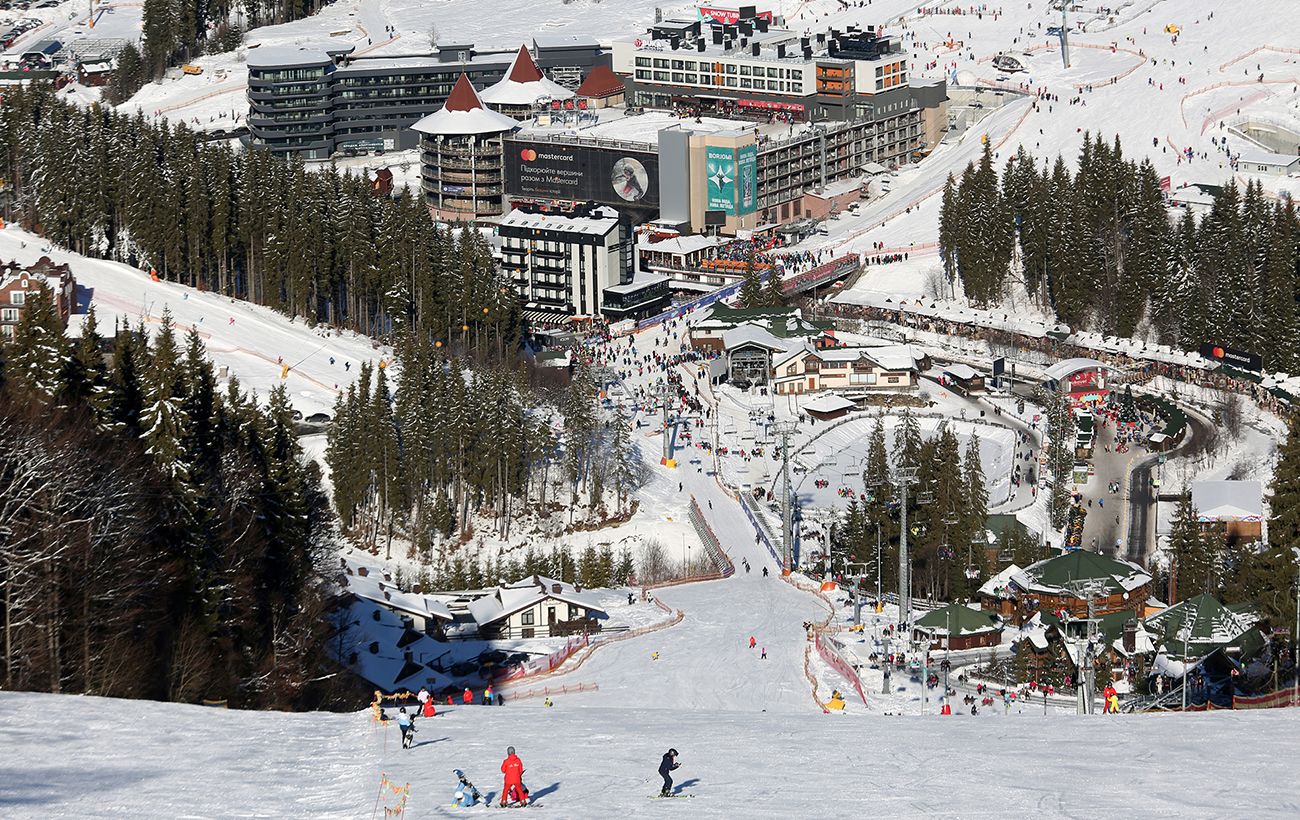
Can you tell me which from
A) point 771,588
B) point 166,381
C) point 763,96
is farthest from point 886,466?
point 763,96

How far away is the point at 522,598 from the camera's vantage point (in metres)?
63.7

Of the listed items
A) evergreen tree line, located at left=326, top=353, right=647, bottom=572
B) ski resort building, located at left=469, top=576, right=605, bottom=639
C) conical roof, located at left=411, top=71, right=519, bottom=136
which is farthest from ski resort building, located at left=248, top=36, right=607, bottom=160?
ski resort building, located at left=469, top=576, right=605, bottom=639

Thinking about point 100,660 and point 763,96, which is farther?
point 763,96

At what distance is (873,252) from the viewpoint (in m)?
116

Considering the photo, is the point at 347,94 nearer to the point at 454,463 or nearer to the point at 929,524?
the point at 454,463

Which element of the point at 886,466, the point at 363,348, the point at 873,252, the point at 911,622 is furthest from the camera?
the point at 873,252

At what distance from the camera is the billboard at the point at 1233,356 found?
95.6 metres

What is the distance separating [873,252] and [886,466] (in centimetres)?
4062

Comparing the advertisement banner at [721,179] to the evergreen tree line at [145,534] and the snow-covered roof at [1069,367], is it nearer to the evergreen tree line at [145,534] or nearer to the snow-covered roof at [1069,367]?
the snow-covered roof at [1069,367]

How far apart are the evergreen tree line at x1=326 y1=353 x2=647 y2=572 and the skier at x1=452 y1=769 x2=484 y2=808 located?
40.0 metres

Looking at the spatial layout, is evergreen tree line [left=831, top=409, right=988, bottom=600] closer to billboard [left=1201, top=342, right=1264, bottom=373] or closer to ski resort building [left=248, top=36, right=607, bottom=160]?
billboard [left=1201, top=342, right=1264, bottom=373]

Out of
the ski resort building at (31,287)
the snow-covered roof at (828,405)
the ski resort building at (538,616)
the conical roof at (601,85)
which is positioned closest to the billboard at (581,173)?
the conical roof at (601,85)

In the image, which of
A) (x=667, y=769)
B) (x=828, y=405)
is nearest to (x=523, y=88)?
(x=828, y=405)

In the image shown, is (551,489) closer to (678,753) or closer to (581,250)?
(581,250)
